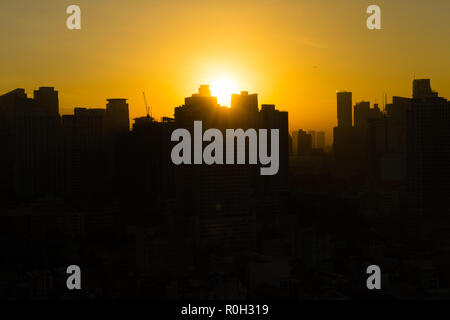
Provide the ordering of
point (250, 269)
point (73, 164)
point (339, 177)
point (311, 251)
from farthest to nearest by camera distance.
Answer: point (339, 177) → point (73, 164) → point (311, 251) → point (250, 269)

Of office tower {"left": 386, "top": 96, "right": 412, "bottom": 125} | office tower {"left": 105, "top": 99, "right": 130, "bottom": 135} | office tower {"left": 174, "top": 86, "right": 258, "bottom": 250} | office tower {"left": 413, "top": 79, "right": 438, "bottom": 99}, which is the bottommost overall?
office tower {"left": 174, "top": 86, "right": 258, "bottom": 250}

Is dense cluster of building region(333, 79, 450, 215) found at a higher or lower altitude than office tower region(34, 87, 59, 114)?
lower

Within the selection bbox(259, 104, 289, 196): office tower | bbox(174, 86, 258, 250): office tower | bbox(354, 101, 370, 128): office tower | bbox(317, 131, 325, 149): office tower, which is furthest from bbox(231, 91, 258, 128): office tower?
bbox(354, 101, 370, 128): office tower

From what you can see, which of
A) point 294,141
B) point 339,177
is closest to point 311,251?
point 294,141

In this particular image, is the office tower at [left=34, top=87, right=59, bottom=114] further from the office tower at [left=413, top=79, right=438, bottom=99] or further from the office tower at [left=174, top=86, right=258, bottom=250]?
the office tower at [left=413, top=79, right=438, bottom=99]
